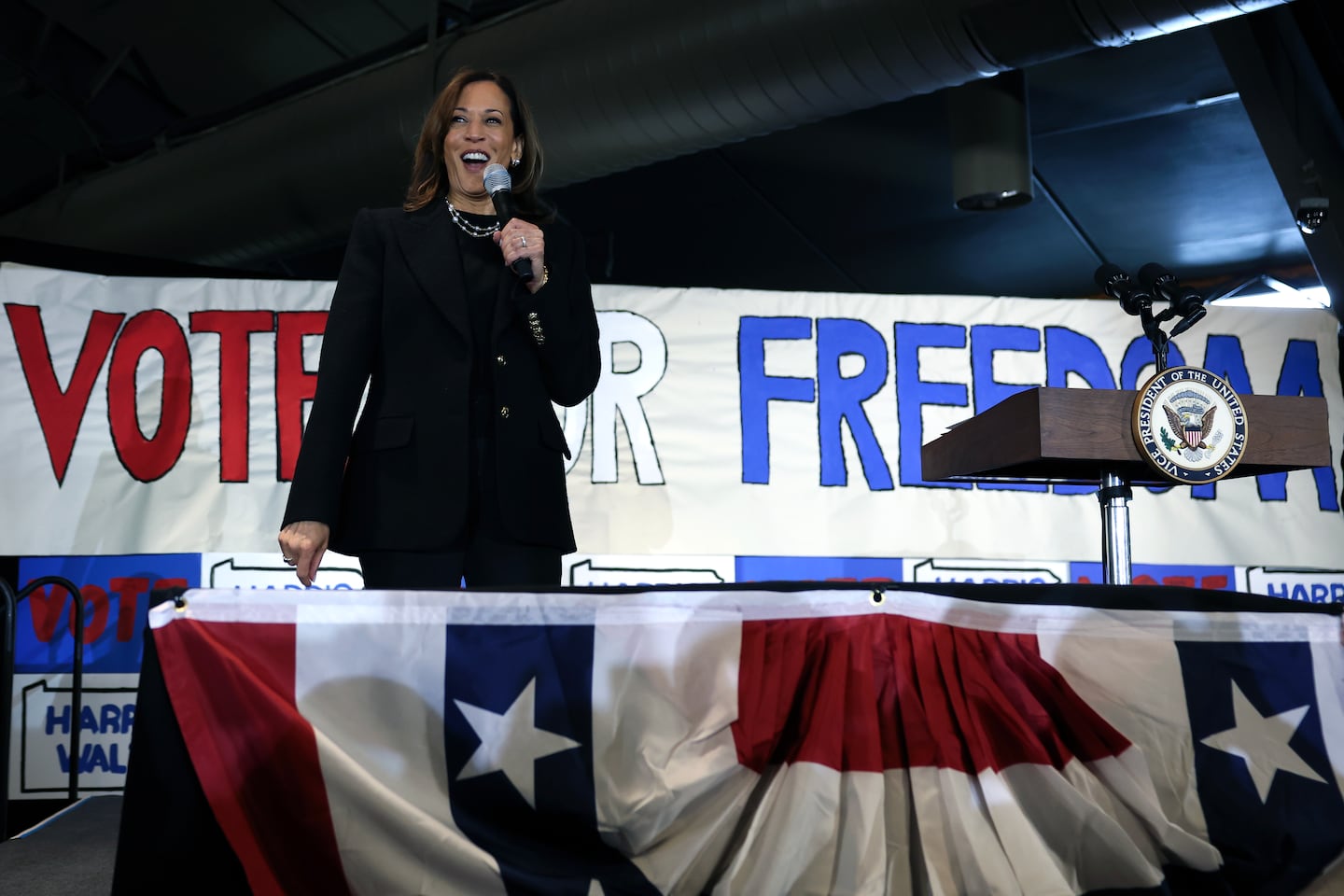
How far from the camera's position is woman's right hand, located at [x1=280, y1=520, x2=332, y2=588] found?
1.41 meters

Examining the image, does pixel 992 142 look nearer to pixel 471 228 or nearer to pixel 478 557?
pixel 471 228

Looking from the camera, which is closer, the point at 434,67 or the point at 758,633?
the point at 758,633

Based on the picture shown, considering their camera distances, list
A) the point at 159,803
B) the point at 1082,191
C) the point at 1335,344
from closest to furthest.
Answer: the point at 159,803 → the point at 1335,344 → the point at 1082,191

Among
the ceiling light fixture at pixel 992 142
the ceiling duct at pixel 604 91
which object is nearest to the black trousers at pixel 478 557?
the ceiling duct at pixel 604 91

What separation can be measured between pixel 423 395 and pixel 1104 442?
1.13 meters

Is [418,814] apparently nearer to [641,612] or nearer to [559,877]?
[559,877]

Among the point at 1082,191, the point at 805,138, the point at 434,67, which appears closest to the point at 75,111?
the point at 434,67

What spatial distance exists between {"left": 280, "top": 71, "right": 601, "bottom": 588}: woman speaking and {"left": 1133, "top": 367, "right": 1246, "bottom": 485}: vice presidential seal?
950 millimetres

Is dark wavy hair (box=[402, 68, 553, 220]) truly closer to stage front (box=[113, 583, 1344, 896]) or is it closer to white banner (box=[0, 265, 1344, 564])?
stage front (box=[113, 583, 1344, 896])

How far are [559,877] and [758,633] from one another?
1.06ft

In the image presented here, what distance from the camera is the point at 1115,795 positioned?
1187 mm

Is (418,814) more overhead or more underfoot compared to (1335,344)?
more underfoot

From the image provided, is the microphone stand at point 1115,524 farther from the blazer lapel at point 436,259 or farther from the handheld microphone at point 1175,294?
the blazer lapel at point 436,259

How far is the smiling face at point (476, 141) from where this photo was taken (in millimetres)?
1607
